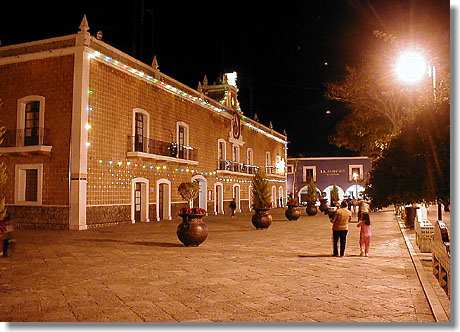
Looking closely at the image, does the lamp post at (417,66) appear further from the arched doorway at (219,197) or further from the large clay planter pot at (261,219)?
the arched doorway at (219,197)

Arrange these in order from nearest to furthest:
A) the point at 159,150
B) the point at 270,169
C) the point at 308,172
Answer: the point at 159,150, the point at 270,169, the point at 308,172

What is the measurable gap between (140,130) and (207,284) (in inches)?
612

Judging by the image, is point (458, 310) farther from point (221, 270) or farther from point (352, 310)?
point (221, 270)

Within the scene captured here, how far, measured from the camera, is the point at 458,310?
447 centimetres

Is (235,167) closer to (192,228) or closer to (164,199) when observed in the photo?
(164,199)

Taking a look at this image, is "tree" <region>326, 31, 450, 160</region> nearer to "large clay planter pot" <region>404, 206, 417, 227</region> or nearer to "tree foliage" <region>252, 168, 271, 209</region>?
"large clay planter pot" <region>404, 206, 417, 227</region>

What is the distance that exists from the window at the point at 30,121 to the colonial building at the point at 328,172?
3344cm

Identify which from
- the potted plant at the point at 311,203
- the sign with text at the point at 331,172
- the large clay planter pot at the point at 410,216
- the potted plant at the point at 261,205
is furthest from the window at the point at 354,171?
the potted plant at the point at 261,205

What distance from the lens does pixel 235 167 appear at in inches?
1314

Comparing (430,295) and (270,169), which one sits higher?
(270,169)

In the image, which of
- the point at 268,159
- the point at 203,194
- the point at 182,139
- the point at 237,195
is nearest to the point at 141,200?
the point at 182,139

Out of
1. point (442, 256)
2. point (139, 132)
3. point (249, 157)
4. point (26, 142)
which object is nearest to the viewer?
point (442, 256)

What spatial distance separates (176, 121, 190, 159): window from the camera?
25.0 metres

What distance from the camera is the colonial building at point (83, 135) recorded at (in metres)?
17.9
